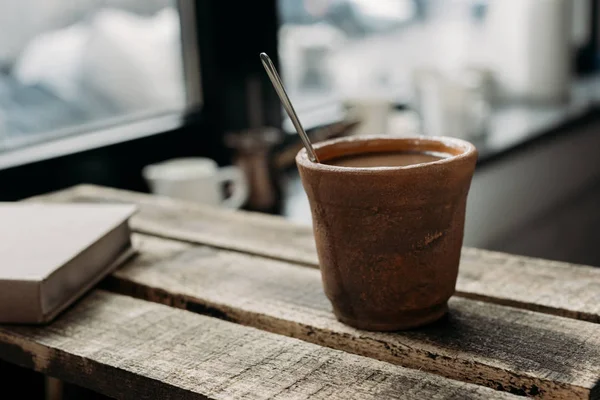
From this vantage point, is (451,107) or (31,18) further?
(451,107)

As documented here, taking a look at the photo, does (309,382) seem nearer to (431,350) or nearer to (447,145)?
(431,350)

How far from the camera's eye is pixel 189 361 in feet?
2.35

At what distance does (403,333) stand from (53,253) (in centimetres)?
40

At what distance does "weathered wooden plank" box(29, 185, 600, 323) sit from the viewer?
82 centimetres

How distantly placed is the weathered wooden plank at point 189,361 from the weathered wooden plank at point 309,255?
189 mm

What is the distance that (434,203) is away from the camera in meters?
0.71

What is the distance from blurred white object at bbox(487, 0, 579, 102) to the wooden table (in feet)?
6.69

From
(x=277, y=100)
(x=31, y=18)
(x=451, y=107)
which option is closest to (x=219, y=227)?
(x=31, y=18)

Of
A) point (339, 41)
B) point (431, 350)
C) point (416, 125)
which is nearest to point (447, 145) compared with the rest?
point (431, 350)

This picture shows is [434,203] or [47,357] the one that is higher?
[434,203]

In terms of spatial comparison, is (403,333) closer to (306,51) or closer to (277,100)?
(277,100)

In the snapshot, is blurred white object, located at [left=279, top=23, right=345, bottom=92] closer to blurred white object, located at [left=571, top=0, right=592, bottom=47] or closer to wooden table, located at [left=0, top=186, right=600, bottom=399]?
wooden table, located at [left=0, top=186, right=600, bottom=399]

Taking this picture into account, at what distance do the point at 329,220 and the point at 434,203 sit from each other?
3.9 inches

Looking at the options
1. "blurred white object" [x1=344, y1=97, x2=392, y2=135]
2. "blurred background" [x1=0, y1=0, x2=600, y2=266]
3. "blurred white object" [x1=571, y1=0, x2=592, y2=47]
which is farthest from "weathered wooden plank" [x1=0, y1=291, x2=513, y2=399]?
"blurred white object" [x1=571, y1=0, x2=592, y2=47]
